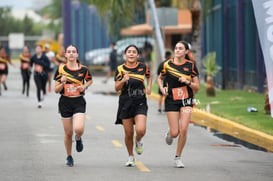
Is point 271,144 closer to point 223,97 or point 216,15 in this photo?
point 223,97

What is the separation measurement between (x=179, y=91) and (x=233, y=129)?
5476 mm

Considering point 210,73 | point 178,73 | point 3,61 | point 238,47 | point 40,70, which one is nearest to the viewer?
point 178,73

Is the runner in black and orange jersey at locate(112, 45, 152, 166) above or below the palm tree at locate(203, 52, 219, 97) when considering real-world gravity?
above

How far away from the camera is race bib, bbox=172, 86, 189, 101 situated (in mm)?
12086

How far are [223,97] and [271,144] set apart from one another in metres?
11.6

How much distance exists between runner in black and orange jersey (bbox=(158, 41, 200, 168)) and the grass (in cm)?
97

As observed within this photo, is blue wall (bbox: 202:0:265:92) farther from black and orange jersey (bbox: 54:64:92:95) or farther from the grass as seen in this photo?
black and orange jersey (bbox: 54:64:92:95)

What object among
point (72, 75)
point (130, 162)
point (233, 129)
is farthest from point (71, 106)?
point (233, 129)

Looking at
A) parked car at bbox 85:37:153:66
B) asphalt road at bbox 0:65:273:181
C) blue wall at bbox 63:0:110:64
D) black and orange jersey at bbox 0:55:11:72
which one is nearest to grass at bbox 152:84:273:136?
asphalt road at bbox 0:65:273:181

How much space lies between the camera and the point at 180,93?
39.8 feet

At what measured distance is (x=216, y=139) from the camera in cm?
1630

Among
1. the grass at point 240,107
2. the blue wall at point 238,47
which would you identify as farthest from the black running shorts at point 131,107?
the blue wall at point 238,47

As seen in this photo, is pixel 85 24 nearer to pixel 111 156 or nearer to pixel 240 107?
pixel 240 107

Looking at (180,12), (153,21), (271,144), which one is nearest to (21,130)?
(271,144)
